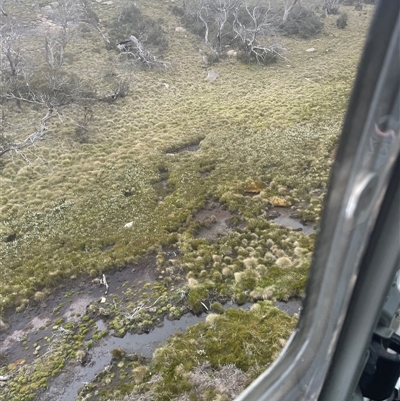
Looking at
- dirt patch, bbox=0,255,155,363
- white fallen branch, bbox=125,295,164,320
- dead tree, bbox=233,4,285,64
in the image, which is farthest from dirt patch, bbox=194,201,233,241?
dead tree, bbox=233,4,285,64

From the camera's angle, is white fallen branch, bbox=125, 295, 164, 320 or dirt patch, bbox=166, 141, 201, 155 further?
Answer: dirt patch, bbox=166, 141, 201, 155

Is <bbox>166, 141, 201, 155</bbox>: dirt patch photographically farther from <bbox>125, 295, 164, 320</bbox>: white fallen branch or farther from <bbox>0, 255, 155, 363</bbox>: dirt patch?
<bbox>125, 295, 164, 320</bbox>: white fallen branch

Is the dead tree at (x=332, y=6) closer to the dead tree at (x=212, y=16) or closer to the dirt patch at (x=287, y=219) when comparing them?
the dead tree at (x=212, y=16)

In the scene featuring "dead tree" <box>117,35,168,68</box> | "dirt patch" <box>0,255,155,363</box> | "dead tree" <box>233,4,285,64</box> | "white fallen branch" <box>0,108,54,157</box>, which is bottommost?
"dirt patch" <box>0,255,155,363</box>

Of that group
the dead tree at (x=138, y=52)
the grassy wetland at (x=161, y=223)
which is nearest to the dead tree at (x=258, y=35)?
the grassy wetland at (x=161, y=223)

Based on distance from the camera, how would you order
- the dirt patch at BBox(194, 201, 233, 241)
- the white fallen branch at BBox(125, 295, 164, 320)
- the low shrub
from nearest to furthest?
the white fallen branch at BBox(125, 295, 164, 320) < the dirt patch at BBox(194, 201, 233, 241) < the low shrub

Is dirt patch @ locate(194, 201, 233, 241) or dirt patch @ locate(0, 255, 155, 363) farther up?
dirt patch @ locate(194, 201, 233, 241)
